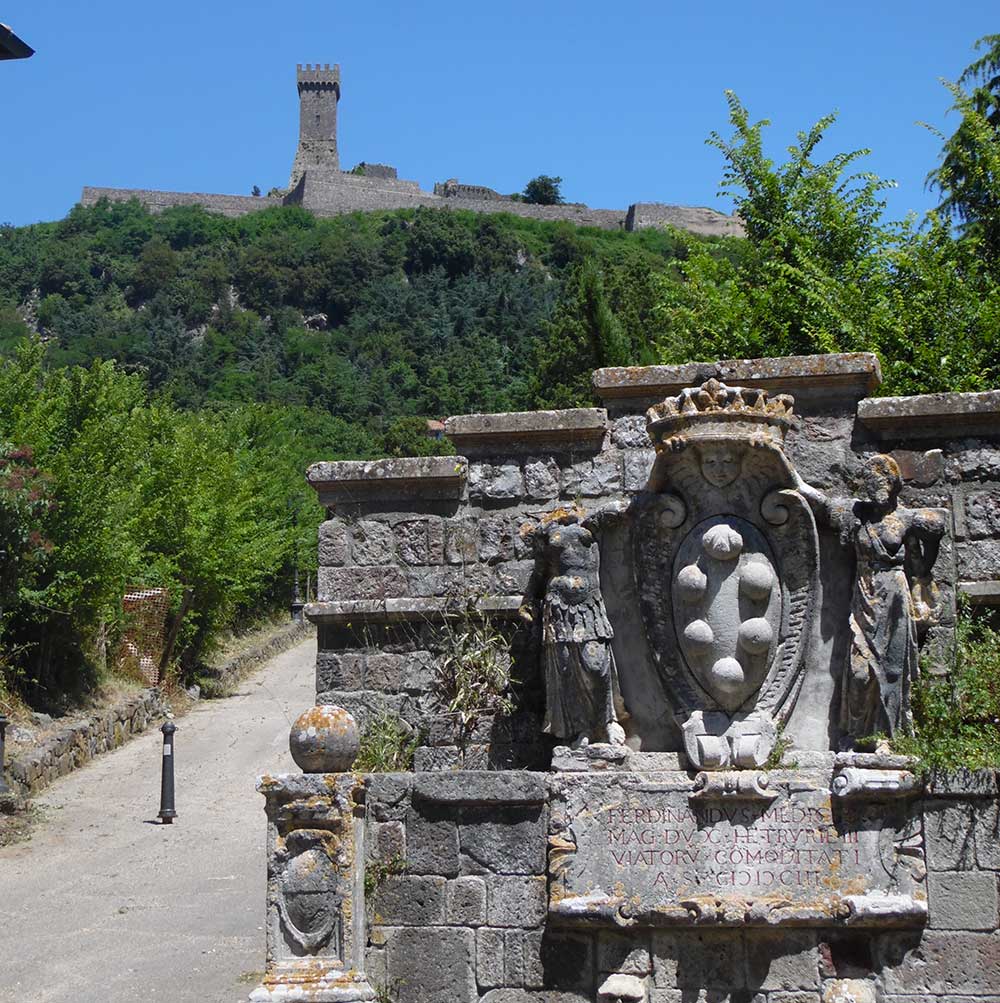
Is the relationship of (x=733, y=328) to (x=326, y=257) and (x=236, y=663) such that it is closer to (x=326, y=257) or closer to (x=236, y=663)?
(x=236, y=663)

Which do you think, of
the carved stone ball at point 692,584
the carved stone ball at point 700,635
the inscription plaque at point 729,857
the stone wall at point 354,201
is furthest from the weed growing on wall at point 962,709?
the stone wall at point 354,201

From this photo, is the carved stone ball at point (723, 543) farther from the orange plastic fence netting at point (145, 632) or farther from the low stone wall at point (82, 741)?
the orange plastic fence netting at point (145, 632)

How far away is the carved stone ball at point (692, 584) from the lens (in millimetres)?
7797

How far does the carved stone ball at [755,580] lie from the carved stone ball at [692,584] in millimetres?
194

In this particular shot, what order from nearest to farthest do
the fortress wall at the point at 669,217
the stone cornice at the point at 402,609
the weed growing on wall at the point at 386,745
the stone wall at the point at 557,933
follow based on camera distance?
the stone wall at the point at 557,933 → the weed growing on wall at the point at 386,745 → the stone cornice at the point at 402,609 → the fortress wall at the point at 669,217

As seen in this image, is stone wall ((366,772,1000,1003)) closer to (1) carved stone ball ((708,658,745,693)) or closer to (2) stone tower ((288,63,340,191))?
(1) carved stone ball ((708,658,745,693))

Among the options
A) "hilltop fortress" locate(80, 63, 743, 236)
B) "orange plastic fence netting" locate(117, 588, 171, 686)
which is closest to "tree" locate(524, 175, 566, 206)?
"hilltop fortress" locate(80, 63, 743, 236)

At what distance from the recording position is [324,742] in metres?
7.60

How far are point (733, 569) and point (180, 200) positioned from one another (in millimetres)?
101711

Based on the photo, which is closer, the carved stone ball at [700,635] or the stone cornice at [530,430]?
the carved stone ball at [700,635]

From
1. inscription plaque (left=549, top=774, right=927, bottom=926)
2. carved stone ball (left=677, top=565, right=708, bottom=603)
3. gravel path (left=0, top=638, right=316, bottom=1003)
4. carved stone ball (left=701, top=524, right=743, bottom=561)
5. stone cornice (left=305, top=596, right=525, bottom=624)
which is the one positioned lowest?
gravel path (left=0, top=638, right=316, bottom=1003)

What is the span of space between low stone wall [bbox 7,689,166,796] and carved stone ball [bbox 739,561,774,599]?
10.1 meters

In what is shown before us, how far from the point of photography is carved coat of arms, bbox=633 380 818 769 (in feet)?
25.4

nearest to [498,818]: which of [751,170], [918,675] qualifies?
[918,675]
